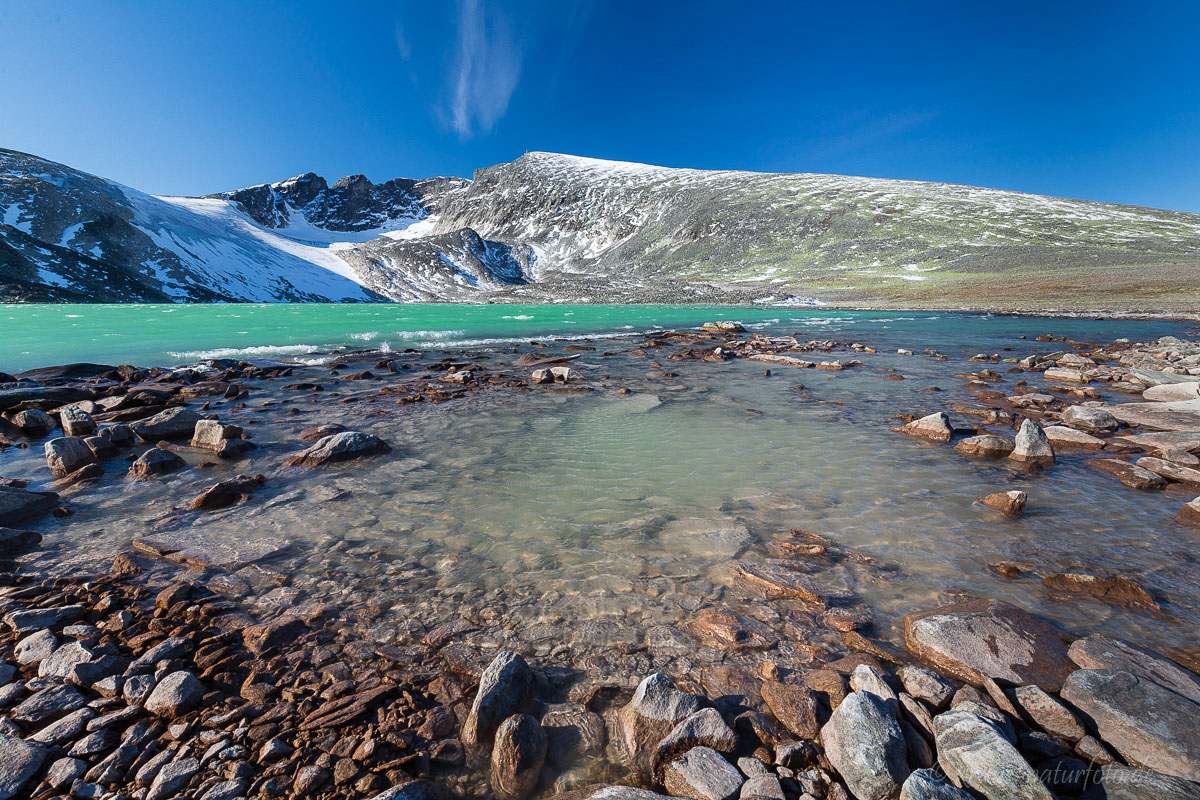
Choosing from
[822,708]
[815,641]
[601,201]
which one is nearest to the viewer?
[822,708]

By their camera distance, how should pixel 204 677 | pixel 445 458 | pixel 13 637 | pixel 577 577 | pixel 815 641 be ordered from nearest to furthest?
pixel 204 677, pixel 13 637, pixel 815 641, pixel 577 577, pixel 445 458

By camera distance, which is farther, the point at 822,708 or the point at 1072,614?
the point at 1072,614

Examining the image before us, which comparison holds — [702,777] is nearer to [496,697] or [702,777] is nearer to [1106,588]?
[496,697]

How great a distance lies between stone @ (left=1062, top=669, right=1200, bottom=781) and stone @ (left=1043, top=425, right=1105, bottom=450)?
764 centimetres

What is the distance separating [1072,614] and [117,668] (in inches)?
315

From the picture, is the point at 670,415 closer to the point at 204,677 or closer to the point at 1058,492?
the point at 1058,492

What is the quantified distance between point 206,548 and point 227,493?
1560mm

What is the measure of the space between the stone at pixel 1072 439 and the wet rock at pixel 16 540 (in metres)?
15.3

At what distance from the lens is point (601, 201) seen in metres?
186

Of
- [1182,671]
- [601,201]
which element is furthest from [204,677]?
[601,201]

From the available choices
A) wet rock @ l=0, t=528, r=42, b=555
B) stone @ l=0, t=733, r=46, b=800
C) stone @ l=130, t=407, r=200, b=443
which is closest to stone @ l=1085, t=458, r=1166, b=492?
stone @ l=0, t=733, r=46, b=800

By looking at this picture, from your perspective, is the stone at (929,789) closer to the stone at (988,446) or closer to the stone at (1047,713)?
the stone at (1047,713)

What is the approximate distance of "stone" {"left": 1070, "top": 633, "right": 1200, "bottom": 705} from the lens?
10.5ft

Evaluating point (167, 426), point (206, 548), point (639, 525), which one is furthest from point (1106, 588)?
point (167, 426)
